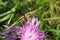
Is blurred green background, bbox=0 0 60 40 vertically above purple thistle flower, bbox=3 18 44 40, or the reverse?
blurred green background, bbox=0 0 60 40

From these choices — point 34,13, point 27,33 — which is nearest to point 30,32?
point 27,33

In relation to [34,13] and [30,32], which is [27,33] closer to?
[30,32]

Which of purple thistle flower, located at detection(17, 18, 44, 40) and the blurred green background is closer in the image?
purple thistle flower, located at detection(17, 18, 44, 40)

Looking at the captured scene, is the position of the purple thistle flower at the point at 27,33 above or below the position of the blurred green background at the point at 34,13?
below

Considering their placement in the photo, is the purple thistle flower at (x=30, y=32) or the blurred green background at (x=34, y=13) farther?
the blurred green background at (x=34, y=13)
